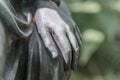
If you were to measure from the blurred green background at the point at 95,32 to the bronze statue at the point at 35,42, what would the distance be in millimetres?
1575

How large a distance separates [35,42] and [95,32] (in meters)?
1.67

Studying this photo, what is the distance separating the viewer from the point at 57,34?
108cm

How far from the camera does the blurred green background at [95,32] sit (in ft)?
8.96

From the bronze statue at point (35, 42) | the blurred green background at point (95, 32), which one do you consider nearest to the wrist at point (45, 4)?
the bronze statue at point (35, 42)

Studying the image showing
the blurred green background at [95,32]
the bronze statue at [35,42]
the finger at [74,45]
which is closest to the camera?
the bronze statue at [35,42]

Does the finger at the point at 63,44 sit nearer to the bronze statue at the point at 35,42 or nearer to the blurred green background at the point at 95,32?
the bronze statue at the point at 35,42

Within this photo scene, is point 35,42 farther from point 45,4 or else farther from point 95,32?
point 95,32

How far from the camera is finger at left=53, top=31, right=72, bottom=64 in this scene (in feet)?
3.48

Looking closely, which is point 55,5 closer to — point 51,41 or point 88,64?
point 51,41

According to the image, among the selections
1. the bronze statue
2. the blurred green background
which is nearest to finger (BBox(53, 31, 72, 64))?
the bronze statue

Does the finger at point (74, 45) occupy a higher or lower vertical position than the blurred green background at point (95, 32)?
higher

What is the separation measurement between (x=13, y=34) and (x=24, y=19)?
0.07 meters

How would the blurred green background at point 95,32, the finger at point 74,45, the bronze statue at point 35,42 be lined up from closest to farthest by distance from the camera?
1. the bronze statue at point 35,42
2. the finger at point 74,45
3. the blurred green background at point 95,32

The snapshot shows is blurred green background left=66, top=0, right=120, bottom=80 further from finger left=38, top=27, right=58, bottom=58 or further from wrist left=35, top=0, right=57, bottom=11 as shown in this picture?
finger left=38, top=27, right=58, bottom=58
